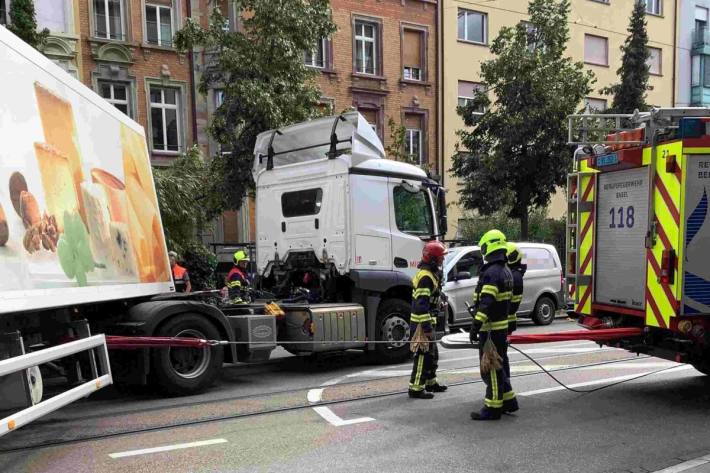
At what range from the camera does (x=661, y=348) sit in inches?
243

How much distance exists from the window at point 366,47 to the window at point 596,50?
432 inches

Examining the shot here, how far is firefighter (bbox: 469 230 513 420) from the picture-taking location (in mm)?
5836

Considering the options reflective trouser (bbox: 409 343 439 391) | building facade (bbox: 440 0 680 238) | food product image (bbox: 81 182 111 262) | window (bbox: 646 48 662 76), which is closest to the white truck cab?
reflective trouser (bbox: 409 343 439 391)

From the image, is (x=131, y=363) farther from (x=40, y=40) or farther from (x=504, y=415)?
(x=40, y=40)

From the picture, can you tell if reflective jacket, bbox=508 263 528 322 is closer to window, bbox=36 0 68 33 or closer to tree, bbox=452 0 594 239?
tree, bbox=452 0 594 239

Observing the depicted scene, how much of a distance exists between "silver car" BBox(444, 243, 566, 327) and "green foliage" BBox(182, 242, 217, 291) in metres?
6.91

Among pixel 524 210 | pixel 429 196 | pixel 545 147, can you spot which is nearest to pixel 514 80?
pixel 545 147

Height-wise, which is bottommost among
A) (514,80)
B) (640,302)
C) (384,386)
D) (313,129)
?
(384,386)

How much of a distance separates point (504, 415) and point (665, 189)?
2689 mm

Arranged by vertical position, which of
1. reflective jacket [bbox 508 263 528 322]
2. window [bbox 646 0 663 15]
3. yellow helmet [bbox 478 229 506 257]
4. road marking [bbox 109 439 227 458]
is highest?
window [bbox 646 0 663 15]

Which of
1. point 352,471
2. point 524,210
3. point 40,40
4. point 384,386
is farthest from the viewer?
point 524,210

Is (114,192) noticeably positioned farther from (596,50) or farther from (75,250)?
(596,50)

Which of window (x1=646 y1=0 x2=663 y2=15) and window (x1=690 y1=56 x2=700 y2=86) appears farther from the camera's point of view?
window (x1=690 y1=56 x2=700 y2=86)

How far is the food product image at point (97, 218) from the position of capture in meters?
5.80
